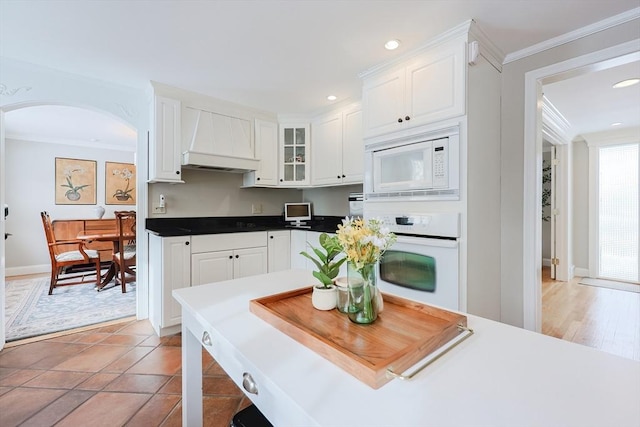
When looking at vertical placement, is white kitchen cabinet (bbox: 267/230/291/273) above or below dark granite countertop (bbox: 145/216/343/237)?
below

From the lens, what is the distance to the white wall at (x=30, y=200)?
15.4 ft

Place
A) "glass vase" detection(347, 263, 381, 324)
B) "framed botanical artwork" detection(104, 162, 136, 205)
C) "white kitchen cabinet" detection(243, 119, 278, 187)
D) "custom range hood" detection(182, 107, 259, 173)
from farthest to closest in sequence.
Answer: "framed botanical artwork" detection(104, 162, 136, 205)
"white kitchen cabinet" detection(243, 119, 278, 187)
"custom range hood" detection(182, 107, 259, 173)
"glass vase" detection(347, 263, 381, 324)

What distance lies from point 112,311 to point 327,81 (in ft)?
10.8

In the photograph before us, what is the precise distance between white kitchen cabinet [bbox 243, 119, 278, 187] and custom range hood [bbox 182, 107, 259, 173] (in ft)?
0.31

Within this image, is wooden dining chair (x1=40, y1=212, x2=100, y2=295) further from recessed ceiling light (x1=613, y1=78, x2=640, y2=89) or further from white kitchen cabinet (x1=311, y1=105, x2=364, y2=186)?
recessed ceiling light (x1=613, y1=78, x2=640, y2=89)

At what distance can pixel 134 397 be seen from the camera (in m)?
1.77

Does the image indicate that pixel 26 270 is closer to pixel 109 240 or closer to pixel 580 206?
pixel 109 240

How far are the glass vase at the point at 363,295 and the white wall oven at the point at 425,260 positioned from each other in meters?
1.22

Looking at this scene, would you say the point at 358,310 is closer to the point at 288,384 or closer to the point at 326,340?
the point at 326,340

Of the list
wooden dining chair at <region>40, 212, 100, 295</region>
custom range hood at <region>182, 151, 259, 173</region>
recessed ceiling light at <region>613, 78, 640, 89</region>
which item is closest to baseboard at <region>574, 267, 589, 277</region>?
recessed ceiling light at <region>613, 78, 640, 89</region>

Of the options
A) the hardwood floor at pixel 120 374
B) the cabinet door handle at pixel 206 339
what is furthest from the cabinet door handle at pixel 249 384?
the hardwood floor at pixel 120 374

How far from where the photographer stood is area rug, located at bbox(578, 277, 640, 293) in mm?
4029

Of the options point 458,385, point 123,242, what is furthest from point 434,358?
point 123,242

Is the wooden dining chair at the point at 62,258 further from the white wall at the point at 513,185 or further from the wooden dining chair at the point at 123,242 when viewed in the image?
the white wall at the point at 513,185
